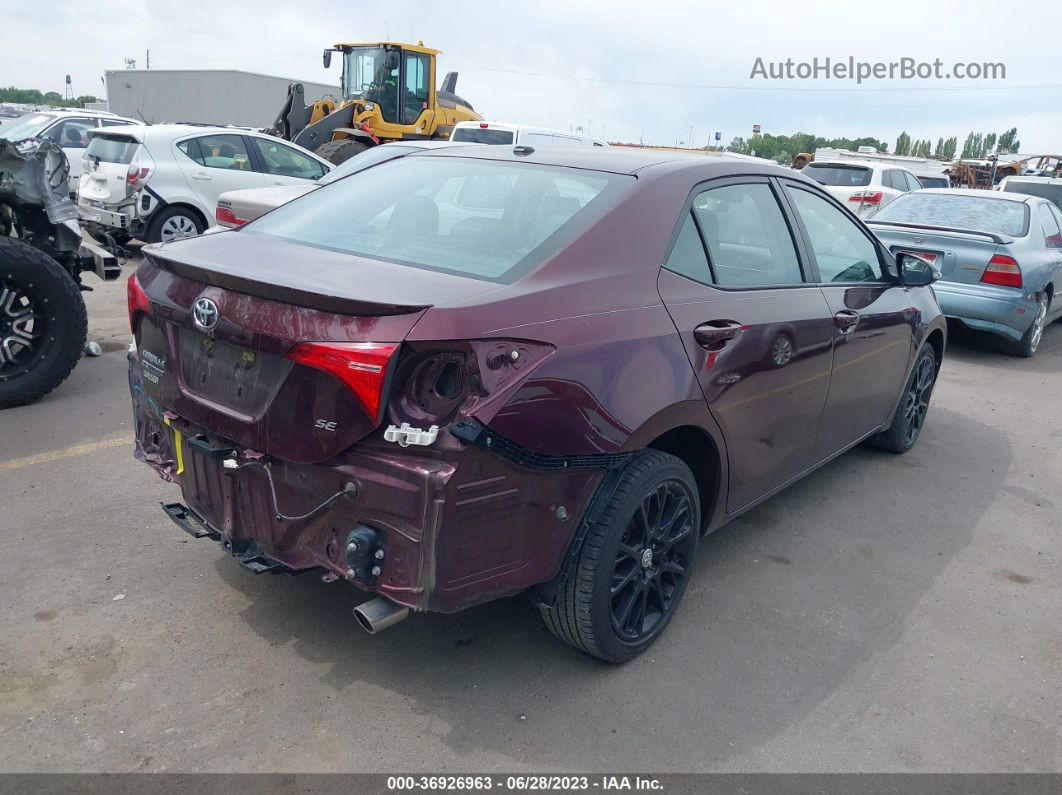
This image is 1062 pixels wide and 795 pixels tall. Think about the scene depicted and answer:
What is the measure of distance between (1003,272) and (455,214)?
6.55 m

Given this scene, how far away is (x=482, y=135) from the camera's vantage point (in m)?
14.9

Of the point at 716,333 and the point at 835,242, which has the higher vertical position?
the point at 835,242

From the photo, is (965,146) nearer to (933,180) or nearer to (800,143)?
(800,143)

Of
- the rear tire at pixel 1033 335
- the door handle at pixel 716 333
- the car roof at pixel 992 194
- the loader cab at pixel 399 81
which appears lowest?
the rear tire at pixel 1033 335

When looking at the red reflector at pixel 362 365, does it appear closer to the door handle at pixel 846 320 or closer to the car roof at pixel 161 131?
the door handle at pixel 846 320

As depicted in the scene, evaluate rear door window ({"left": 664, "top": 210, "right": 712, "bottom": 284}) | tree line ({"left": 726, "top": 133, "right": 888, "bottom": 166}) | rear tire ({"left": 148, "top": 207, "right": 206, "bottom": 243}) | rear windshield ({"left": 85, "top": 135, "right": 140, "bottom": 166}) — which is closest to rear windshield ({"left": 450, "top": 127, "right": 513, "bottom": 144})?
rear tire ({"left": 148, "top": 207, "right": 206, "bottom": 243})

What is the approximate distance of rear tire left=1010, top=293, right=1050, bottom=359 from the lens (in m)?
8.33

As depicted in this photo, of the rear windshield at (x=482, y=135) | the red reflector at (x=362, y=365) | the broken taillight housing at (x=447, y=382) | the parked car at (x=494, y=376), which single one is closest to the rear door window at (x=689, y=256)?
the parked car at (x=494, y=376)

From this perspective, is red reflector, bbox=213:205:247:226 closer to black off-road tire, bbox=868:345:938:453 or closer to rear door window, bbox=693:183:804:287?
rear door window, bbox=693:183:804:287

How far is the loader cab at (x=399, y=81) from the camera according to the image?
55.3 feet

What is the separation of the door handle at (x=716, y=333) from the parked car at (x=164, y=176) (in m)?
8.21

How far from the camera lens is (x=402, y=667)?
9.82ft

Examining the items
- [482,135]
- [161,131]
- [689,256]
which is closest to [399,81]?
[482,135]
